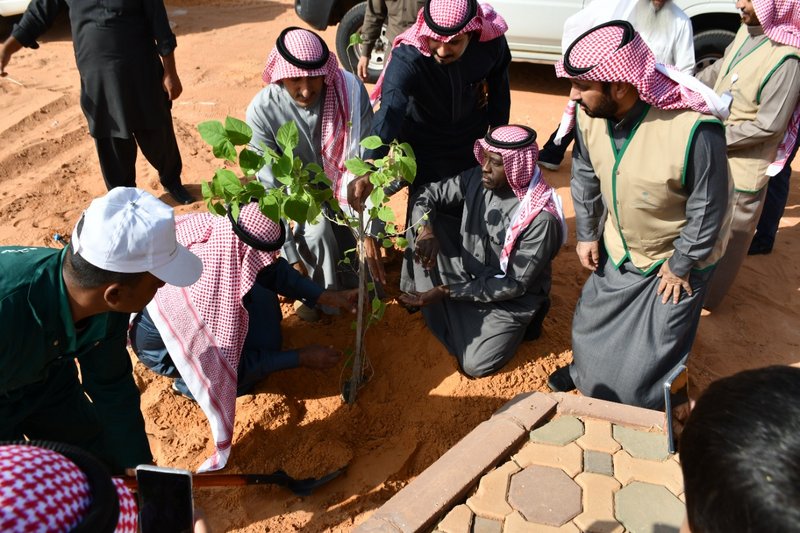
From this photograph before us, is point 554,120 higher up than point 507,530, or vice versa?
point 507,530

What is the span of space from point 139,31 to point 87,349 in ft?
10.2

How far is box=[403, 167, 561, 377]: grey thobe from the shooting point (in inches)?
133

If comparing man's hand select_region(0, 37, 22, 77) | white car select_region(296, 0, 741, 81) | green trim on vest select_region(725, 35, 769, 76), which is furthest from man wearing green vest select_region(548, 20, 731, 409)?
man's hand select_region(0, 37, 22, 77)

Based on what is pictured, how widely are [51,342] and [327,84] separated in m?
2.24

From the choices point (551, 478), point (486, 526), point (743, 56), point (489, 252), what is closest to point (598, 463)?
point (551, 478)

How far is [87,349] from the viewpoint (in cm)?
218

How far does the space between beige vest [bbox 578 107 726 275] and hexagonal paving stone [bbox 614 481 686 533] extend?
1195mm

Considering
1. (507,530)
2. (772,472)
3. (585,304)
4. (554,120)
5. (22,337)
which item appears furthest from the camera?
(554,120)

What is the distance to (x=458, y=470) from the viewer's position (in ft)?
7.61

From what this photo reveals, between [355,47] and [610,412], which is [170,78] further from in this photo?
[610,412]

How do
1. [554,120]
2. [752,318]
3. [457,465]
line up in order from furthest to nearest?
[554,120]
[752,318]
[457,465]

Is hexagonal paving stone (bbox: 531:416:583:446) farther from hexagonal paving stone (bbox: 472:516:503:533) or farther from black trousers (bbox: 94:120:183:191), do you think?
black trousers (bbox: 94:120:183:191)

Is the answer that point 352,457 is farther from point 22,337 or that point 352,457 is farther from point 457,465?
point 22,337

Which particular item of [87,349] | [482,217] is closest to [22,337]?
[87,349]
